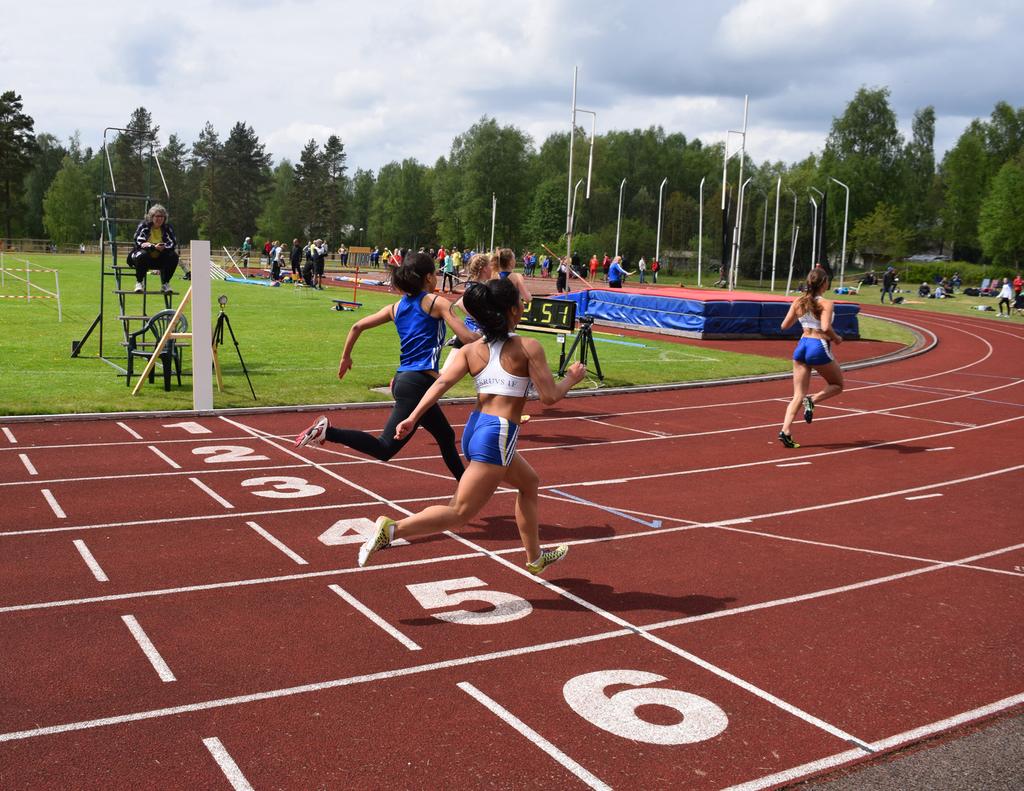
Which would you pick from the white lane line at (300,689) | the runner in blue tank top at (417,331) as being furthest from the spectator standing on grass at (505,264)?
the white lane line at (300,689)

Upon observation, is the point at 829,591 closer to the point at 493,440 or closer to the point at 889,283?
the point at 493,440

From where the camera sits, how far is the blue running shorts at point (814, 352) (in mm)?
11828

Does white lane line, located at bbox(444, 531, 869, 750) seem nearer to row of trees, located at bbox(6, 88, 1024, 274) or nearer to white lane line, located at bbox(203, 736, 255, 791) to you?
white lane line, located at bbox(203, 736, 255, 791)

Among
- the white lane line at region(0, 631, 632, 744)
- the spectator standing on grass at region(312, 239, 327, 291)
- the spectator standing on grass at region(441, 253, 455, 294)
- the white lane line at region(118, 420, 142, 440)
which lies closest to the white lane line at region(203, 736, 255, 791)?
the white lane line at region(0, 631, 632, 744)

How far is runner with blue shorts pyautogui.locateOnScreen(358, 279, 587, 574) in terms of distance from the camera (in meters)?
5.56

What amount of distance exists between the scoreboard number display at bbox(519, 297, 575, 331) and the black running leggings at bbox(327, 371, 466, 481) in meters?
10.9

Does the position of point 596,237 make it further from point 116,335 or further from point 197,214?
point 116,335

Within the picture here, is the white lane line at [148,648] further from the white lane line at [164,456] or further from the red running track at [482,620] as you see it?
the white lane line at [164,456]

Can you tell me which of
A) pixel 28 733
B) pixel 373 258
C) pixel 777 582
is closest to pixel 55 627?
pixel 28 733

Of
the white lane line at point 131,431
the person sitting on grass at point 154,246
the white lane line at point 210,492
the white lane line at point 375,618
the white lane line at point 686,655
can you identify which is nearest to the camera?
the white lane line at point 686,655

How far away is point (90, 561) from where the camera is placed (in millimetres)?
6684

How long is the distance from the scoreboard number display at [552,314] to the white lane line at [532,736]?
45.4ft

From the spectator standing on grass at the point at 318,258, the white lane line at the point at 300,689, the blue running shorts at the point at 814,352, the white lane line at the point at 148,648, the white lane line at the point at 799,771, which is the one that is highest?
the spectator standing on grass at the point at 318,258

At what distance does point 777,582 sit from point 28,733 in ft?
16.0
